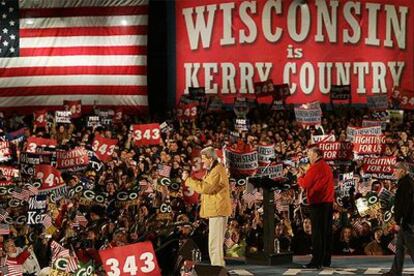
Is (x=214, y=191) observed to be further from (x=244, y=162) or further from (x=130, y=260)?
(x=244, y=162)

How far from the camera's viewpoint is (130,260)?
29.2 feet

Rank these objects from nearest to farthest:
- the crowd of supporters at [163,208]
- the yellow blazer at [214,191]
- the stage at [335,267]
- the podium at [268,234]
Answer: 1. the yellow blazer at [214,191]
2. the crowd of supporters at [163,208]
3. the stage at [335,267]
4. the podium at [268,234]

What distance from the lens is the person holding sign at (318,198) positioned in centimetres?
1277

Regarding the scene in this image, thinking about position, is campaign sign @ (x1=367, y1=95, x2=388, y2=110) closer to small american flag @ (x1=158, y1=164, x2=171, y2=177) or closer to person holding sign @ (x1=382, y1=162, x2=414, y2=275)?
small american flag @ (x1=158, y1=164, x2=171, y2=177)

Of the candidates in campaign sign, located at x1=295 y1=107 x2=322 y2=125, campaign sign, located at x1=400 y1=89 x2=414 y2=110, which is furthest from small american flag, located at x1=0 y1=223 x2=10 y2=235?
campaign sign, located at x1=400 y1=89 x2=414 y2=110

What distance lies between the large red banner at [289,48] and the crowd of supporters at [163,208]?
248 inches

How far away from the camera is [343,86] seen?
27406 millimetres

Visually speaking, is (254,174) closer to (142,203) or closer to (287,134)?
(142,203)

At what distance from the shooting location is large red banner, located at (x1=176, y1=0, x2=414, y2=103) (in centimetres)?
2883

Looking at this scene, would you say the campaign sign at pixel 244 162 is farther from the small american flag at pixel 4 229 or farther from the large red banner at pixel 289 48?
the large red banner at pixel 289 48

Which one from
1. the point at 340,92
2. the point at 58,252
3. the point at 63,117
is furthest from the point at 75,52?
the point at 58,252

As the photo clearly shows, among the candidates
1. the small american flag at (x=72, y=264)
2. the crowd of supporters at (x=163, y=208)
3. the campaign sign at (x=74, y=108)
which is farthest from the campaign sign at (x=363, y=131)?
the small american flag at (x=72, y=264)

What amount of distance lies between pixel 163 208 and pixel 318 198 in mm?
2926

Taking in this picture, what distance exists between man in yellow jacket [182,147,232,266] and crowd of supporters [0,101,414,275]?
49 centimetres
